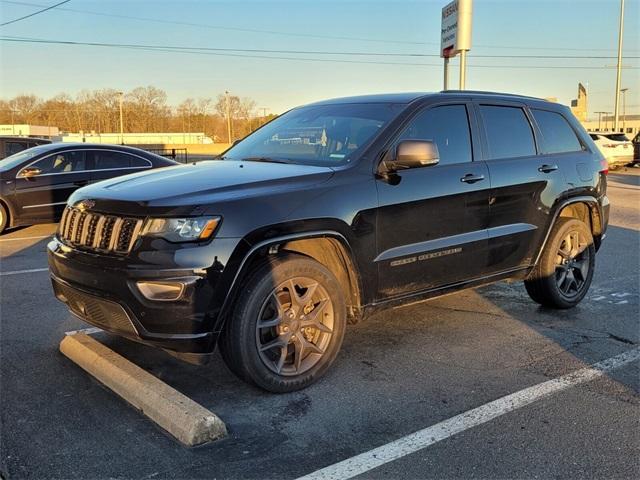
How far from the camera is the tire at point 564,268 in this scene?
5410 millimetres

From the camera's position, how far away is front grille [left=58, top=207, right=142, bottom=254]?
11.2 ft

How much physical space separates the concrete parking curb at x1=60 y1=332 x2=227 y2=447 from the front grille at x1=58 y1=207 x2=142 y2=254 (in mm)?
782

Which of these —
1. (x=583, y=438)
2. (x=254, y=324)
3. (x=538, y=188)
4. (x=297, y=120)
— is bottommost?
(x=583, y=438)

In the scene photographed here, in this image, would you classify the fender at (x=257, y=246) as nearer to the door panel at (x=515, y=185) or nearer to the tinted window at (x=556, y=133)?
the door panel at (x=515, y=185)

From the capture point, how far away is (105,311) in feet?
11.7

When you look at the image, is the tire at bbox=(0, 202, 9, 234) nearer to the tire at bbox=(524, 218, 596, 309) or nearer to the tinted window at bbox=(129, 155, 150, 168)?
the tinted window at bbox=(129, 155, 150, 168)

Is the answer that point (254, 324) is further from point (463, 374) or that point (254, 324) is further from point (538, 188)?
point (538, 188)

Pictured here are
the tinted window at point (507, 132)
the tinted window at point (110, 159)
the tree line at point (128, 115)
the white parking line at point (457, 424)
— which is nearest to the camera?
the white parking line at point (457, 424)

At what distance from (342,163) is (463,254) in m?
1.21

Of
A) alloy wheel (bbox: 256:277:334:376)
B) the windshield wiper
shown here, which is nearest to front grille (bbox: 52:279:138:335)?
alloy wheel (bbox: 256:277:334:376)

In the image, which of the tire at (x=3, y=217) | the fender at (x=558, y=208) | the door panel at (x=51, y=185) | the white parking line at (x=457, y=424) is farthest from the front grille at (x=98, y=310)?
the tire at (x=3, y=217)

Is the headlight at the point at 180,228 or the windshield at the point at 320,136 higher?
the windshield at the point at 320,136

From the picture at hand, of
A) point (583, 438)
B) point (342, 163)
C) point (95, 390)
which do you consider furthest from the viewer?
point (342, 163)

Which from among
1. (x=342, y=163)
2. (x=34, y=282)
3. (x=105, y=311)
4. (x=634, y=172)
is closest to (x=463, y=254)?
(x=342, y=163)
